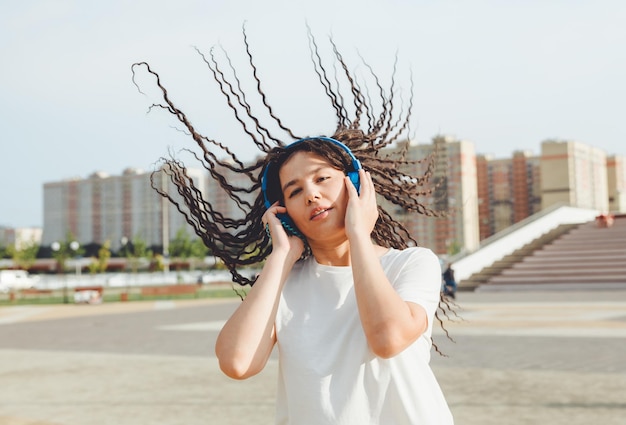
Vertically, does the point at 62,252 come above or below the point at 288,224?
below

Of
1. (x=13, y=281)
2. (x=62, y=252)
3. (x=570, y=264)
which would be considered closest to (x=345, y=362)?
(x=570, y=264)

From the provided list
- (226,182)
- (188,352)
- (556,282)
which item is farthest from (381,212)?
(556,282)

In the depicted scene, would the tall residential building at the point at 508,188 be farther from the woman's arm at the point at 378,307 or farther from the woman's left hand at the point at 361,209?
the woman's arm at the point at 378,307

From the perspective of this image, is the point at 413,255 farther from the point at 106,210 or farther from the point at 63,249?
the point at 106,210

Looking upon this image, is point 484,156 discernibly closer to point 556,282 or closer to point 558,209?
point 558,209

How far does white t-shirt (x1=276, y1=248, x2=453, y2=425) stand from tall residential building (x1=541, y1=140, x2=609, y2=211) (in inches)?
1907

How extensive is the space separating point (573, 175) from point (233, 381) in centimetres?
6271

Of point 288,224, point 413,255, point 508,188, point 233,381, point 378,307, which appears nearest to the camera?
Answer: point 378,307

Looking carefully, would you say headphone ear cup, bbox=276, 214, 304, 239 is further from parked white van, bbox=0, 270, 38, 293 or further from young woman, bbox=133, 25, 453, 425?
parked white van, bbox=0, 270, 38, 293

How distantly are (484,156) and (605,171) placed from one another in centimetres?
1491

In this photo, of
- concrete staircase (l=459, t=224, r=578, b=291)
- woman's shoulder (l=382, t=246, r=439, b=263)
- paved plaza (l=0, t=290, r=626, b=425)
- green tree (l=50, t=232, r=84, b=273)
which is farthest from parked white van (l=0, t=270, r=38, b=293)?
woman's shoulder (l=382, t=246, r=439, b=263)

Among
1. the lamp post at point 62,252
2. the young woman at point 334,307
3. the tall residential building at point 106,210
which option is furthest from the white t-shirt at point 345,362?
the tall residential building at point 106,210

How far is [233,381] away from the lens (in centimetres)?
894

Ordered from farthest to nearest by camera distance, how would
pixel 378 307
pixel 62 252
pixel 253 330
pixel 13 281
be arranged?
1. pixel 62 252
2. pixel 13 281
3. pixel 253 330
4. pixel 378 307
